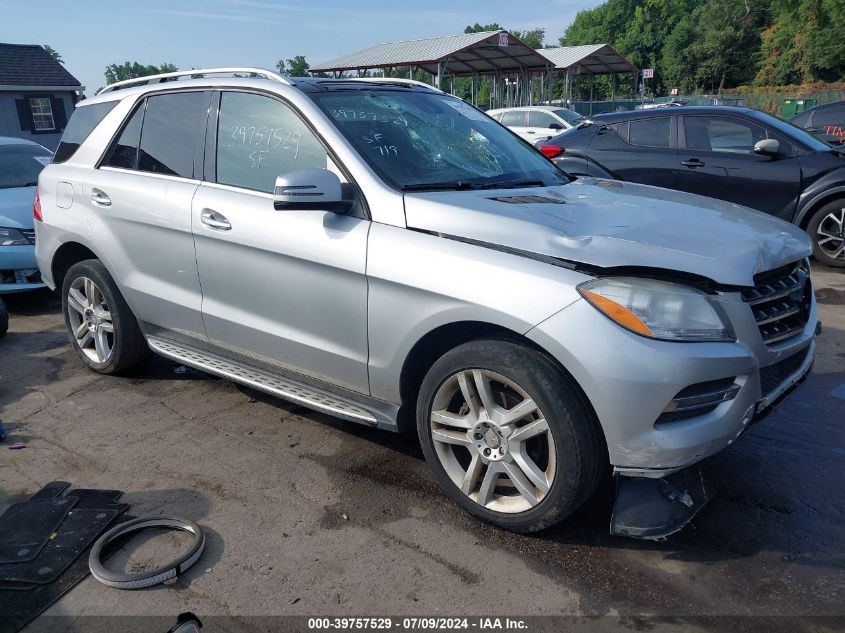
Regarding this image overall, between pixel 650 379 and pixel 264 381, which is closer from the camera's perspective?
pixel 650 379

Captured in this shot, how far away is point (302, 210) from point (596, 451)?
168 centimetres

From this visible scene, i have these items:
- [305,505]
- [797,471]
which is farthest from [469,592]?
[797,471]

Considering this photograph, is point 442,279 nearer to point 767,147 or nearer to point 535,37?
point 767,147

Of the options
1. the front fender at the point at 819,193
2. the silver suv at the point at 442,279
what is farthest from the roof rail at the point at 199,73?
the front fender at the point at 819,193

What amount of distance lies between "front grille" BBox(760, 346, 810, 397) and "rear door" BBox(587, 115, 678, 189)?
517 cm

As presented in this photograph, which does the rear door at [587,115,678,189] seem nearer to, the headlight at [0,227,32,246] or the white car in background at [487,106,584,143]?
the headlight at [0,227,32,246]

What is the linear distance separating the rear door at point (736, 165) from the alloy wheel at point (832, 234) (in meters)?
0.35

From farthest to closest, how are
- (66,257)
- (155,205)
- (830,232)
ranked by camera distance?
(830,232)
(66,257)
(155,205)

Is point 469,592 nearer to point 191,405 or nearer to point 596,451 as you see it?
point 596,451

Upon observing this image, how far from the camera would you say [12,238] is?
6.69 metres

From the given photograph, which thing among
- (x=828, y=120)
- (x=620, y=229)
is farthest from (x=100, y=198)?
(x=828, y=120)

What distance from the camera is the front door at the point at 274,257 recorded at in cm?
319

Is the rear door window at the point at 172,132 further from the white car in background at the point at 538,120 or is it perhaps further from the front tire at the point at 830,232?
the white car in background at the point at 538,120

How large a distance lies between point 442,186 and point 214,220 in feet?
4.09
